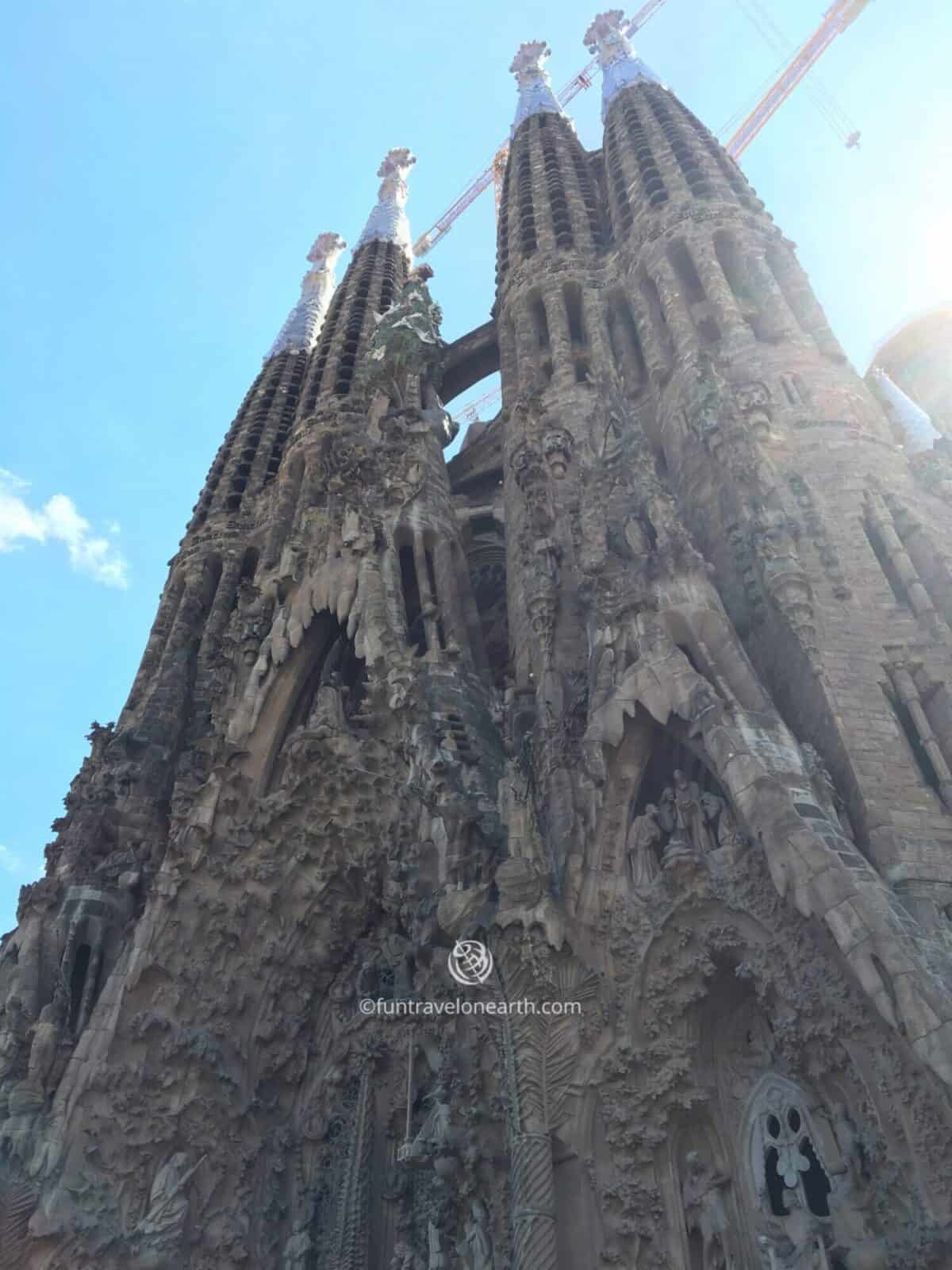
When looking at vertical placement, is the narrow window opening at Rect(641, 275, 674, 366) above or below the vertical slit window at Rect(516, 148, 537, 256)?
below

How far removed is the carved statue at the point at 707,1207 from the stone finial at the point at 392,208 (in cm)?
3169

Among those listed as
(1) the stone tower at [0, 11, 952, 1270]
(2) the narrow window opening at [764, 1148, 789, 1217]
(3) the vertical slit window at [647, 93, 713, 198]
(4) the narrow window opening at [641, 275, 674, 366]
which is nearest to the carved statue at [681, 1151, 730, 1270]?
(1) the stone tower at [0, 11, 952, 1270]

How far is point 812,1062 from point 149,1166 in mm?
7489

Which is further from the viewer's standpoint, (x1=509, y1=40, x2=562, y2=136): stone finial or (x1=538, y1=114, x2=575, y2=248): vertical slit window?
(x1=509, y1=40, x2=562, y2=136): stone finial

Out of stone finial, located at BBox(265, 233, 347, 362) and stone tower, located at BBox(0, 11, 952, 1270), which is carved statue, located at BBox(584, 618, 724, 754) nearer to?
stone tower, located at BBox(0, 11, 952, 1270)

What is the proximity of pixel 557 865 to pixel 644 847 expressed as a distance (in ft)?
2.79

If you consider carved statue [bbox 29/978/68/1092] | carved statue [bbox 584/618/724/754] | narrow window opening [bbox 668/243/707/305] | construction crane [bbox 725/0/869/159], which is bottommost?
carved statue [bbox 29/978/68/1092]

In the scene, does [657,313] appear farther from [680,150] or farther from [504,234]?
[504,234]

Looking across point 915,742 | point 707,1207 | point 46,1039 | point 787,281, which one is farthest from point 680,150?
point 707,1207

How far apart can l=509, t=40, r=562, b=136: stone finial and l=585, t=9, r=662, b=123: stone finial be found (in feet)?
5.77

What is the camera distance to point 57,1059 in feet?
41.7

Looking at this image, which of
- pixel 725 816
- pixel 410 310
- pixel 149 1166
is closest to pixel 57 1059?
pixel 149 1166

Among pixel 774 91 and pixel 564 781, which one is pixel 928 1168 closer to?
pixel 564 781

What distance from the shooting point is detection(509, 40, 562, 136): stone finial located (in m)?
32.6
